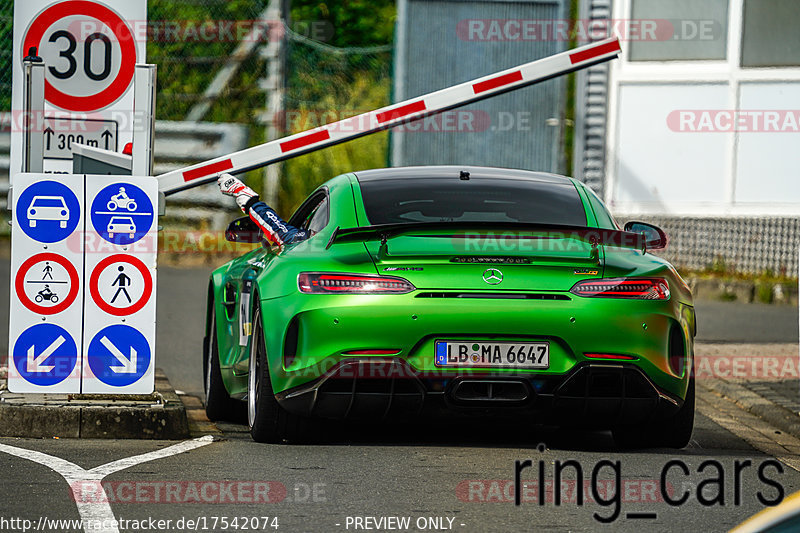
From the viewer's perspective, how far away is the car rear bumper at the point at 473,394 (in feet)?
22.0

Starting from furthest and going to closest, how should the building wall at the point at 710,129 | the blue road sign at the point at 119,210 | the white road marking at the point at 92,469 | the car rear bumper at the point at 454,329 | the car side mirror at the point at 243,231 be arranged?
the building wall at the point at 710,129, the car side mirror at the point at 243,231, the blue road sign at the point at 119,210, the car rear bumper at the point at 454,329, the white road marking at the point at 92,469

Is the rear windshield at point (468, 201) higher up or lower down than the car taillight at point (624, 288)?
higher up

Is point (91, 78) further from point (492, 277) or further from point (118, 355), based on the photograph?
point (492, 277)

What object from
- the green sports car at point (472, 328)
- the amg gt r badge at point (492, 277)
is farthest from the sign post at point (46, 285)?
the amg gt r badge at point (492, 277)

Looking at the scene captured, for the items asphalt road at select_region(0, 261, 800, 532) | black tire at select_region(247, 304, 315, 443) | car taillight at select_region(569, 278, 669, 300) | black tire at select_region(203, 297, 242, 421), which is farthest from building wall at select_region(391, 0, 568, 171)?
car taillight at select_region(569, 278, 669, 300)

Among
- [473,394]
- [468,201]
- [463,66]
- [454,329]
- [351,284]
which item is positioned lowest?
[473,394]

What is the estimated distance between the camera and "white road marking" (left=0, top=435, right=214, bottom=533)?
17.8 feet

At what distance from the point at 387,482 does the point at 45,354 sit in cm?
217

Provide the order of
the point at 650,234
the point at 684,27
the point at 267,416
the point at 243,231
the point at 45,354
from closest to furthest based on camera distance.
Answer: the point at 267,416 → the point at 45,354 → the point at 650,234 → the point at 243,231 → the point at 684,27

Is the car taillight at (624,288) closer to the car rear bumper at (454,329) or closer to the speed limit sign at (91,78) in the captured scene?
the car rear bumper at (454,329)

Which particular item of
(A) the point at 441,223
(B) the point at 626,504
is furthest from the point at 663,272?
(B) the point at 626,504

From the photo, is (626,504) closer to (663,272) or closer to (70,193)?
(663,272)

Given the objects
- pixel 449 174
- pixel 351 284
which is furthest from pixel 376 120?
pixel 351 284

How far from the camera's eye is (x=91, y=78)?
872 centimetres
